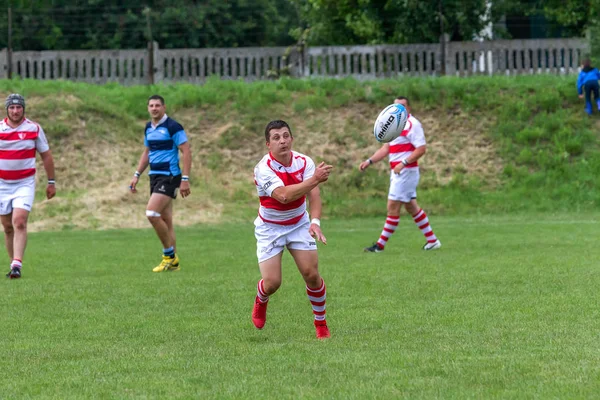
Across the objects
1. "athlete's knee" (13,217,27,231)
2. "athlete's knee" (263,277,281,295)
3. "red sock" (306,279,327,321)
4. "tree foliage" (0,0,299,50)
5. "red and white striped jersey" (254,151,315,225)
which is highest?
"tree foliage" (0,0,299,50)

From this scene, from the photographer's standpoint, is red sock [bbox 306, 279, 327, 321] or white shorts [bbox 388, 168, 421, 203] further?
white shorts [bbox 388, 168, 421, 203]

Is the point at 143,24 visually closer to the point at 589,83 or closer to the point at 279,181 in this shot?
the point at 589,83

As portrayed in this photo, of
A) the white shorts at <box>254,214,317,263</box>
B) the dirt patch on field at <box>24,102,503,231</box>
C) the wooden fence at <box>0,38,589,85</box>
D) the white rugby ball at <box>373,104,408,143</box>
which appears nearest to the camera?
the white shorts at <box>254,214,317,263</box>

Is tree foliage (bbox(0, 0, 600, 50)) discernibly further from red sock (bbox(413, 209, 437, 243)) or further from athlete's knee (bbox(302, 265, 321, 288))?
athlete's knee (bbox(302, 265, 321, 288))

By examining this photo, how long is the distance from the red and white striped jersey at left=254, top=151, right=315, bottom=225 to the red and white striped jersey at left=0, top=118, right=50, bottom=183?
18.7 feet

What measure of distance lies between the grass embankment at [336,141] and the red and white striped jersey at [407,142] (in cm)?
754

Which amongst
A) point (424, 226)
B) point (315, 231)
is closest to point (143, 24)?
point (424, 226)

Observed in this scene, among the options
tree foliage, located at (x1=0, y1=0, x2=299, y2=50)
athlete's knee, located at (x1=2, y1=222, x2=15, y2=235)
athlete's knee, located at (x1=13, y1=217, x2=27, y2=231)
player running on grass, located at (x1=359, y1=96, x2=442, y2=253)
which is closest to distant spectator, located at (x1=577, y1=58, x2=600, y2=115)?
player running on grass, located at (x1=359, y1=96, x2=442, y2=253)

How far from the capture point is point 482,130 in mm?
26344

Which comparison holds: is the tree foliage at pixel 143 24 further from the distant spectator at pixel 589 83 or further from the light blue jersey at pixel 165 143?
the light blue jersey at pixel 165 143

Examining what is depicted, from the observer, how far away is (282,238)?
846 cm

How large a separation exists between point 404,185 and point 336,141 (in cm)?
1073

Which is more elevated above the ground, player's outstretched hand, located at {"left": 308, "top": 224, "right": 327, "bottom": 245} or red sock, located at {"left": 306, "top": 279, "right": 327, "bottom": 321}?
player's outstretched hand, located at {"left": 308, "top": 224, "right": 327, "bottom": 245}

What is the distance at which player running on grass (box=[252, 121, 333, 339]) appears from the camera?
8.12 m
